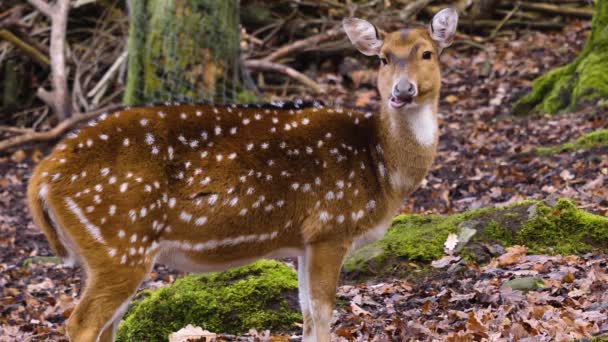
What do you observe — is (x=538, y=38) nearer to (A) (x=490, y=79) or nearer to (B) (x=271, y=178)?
(A) (x=490, y=79)

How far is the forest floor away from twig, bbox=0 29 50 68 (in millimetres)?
1996

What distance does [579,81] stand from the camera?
37.0ft

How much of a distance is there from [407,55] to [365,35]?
16.0 inches

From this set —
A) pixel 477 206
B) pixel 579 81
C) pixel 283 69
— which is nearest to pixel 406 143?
pixel 477 206

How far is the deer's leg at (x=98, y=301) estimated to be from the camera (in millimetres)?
5004

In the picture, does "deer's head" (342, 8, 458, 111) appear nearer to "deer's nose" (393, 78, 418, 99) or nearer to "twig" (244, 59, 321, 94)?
"deer's nose" (393, 78, 418, 99)

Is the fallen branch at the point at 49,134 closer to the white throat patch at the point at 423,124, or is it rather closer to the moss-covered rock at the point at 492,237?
the moss-covered rock at the point at 492,237

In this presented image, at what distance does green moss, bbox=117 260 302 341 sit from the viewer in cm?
643

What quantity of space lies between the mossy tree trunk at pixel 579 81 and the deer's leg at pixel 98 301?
7.54 m

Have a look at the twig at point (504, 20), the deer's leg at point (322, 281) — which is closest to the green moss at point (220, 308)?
the deer's leg at point (322, 281)

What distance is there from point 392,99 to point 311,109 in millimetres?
578

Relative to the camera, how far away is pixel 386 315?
20.3 feet

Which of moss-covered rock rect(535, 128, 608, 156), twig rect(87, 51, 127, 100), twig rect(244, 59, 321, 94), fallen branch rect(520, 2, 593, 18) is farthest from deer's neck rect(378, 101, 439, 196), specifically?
fallen branch rect(520, 2, 593, 18)

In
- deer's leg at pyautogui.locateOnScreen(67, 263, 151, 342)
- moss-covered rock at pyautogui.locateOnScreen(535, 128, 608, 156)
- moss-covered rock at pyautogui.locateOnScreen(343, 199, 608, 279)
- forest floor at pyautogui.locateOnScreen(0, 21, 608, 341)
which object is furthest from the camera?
moss-covered rock at pyautogui.locateOnScreen(535, 128, 608, 156)
